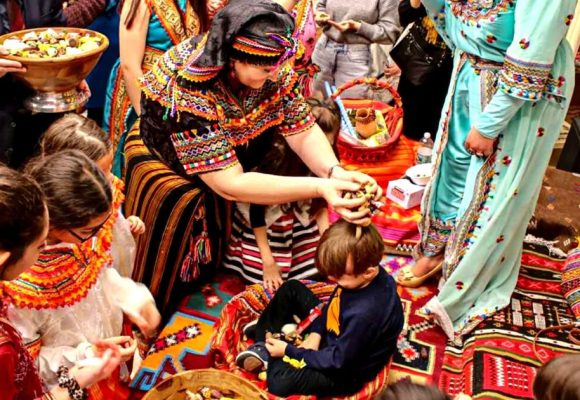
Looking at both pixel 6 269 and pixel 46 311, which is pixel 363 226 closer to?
pixel 46 311

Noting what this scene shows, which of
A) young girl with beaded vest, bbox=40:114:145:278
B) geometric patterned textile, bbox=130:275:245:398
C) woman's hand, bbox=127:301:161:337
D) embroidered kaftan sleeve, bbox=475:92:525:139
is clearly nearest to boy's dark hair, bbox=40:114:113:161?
young girl with beaded vest, bbox=40:114:145:278

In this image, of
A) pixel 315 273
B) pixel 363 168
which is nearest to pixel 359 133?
pixel 363 168

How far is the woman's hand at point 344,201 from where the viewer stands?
187cm


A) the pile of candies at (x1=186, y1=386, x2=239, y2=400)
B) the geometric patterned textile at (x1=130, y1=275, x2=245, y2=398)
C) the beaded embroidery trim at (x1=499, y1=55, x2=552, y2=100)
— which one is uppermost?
the beaded embroidery trim at (x1=499, y1=55, x2=552, y2=100)

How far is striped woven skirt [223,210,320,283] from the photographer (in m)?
2.54

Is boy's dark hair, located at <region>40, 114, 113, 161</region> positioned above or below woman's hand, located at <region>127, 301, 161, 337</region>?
above

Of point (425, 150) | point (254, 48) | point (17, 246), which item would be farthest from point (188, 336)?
point (425, 150)

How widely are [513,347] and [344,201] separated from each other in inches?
43.2

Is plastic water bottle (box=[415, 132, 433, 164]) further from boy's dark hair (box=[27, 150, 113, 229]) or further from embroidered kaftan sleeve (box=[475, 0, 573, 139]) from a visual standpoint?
boy's dark hair (box=[27, 150, 113, 229])

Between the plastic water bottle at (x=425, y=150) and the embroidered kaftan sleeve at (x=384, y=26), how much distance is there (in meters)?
0.68

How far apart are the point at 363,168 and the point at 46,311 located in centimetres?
223

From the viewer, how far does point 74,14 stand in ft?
10.8

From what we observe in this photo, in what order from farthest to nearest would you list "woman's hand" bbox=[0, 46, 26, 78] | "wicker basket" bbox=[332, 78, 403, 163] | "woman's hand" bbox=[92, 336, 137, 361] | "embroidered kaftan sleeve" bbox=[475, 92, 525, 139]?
"wicker basket" bbox=[332, 78, 403, 163], "woman's hand" bbox=[0, 46, 26, 78], "embroidered kaftan sleeve" bbox=[475, 92, 525, 139], "woman's hand" bbox=[92, 336, 137, 361]

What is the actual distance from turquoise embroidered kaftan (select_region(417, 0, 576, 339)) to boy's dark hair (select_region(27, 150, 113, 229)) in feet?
4.62
